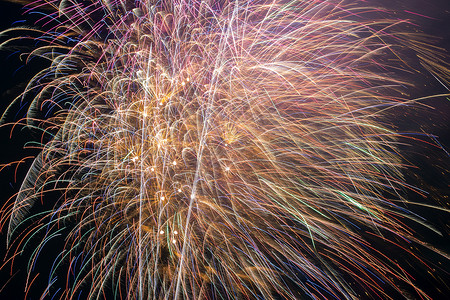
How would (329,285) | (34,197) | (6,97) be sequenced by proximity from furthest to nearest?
1. (6,97)
2. (34,197)
3. (329,285)

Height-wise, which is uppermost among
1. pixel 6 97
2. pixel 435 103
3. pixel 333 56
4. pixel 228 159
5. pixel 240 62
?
pixel 6 97

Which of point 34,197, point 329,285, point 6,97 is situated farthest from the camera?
point 6,97

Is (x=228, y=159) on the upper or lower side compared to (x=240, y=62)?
lower

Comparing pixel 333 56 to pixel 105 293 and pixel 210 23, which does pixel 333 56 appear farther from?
pixel 105 293

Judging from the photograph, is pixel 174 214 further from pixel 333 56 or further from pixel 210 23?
pixel 333 56

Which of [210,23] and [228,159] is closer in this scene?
[228,159]

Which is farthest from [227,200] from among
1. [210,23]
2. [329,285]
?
[210,23]
